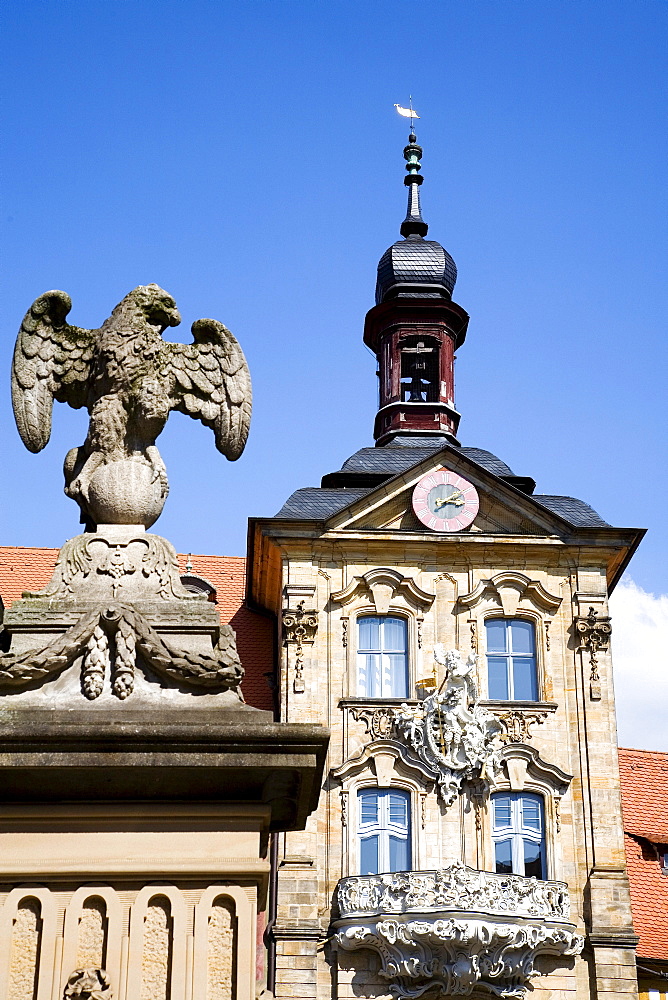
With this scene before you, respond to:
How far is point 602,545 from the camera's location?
101 feet

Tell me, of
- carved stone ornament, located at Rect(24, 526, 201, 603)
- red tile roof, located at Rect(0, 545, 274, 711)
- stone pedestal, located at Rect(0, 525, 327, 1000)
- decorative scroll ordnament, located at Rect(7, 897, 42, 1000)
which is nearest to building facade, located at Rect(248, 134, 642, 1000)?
red tile roof, located at Rect(0, 545, 274, 711)

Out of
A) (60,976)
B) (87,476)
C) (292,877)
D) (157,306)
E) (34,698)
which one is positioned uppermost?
(292,877)

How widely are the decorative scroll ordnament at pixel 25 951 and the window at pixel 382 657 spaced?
2289 centimetres

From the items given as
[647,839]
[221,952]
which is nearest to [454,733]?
[647,839]

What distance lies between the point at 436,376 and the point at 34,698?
30789 mm

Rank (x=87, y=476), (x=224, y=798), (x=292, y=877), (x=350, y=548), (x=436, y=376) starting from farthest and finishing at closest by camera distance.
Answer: (x=436, y=376), (x=350, y=548), (x=292, y=877), (x=87, y=476), (x=224, y=798)

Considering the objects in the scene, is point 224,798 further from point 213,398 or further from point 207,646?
point 213,398

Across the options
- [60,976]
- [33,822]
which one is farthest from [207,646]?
[60,976]

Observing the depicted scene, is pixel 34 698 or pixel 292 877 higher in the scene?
pixel 292 877

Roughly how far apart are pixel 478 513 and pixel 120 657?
2409 centimetres

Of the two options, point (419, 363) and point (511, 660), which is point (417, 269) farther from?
point (511, 660)

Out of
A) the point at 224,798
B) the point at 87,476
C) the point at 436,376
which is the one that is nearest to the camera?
the point at 224,798

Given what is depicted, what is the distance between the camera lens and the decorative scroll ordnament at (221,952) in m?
6.62

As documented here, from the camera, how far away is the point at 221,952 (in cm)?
667
